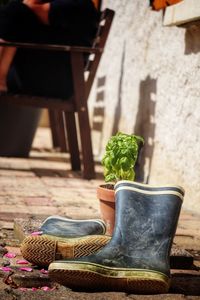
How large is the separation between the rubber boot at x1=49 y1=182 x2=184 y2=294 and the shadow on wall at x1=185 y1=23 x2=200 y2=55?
1.81 metres

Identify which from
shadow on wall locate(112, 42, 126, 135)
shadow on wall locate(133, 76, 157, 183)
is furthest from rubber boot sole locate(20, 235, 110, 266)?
shadow on wall locate(112, 42, 126, 135)

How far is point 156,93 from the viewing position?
4457 millimetres

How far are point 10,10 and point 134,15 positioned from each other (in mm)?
1239

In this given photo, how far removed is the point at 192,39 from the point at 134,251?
7.07 ft

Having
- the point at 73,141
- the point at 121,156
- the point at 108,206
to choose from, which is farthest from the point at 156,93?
the point at 108,206

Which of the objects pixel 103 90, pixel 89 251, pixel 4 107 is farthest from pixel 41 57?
pixel 89 251

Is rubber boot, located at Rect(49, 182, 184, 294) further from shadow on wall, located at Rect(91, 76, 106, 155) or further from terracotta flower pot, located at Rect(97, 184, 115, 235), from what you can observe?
shadow on wall, located at Rect(91, 76, 106, 155)

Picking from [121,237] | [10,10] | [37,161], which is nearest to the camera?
[121,237]

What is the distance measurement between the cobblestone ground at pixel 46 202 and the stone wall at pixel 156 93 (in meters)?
0.43

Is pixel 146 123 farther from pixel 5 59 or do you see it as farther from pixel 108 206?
pixel 108 206

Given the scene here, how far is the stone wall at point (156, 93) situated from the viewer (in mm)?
3660

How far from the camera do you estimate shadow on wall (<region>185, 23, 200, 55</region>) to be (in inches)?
143

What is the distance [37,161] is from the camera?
5.96m

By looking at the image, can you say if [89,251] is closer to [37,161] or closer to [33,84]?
[33,84]
